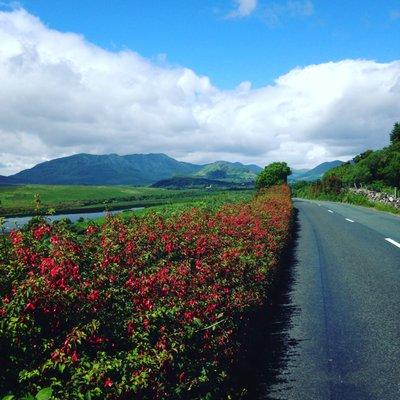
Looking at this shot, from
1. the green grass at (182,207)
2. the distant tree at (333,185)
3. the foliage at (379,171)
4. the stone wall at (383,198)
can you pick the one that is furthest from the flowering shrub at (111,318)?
the distant tree at (333,185)

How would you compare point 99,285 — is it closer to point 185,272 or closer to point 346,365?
point 185,272

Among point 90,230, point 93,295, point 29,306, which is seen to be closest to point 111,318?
point 93,295

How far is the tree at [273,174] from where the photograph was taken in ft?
294

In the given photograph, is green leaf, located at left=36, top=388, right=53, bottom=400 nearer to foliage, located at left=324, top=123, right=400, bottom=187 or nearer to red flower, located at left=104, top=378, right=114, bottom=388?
red flower, located at left=104, top=378, right=114, bottom=388

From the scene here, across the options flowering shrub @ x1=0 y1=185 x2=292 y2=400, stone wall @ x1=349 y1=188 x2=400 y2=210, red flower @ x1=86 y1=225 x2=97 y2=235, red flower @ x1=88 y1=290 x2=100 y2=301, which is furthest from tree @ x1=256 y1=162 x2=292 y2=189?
red flower @ x1=88 y1=290 x2=100 y2=301

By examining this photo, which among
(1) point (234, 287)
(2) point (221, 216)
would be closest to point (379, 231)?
(2) point (221, 216)

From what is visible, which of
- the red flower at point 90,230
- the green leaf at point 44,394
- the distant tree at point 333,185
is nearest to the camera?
the green leaf at point 44,394

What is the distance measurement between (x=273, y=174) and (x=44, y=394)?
293ft

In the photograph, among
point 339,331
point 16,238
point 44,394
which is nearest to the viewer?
point 44,394

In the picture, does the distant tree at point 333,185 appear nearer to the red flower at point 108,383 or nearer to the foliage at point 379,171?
the foliage at point 379,171

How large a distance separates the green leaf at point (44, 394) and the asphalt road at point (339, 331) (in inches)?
143

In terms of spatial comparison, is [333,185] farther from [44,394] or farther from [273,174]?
[44,394]

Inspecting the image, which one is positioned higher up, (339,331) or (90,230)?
(90,230)

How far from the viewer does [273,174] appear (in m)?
90.3
